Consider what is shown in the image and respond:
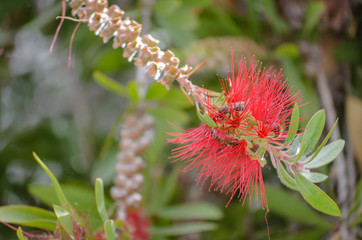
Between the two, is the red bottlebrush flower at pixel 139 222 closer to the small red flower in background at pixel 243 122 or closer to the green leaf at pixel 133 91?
the green leaf at pixel 133 91

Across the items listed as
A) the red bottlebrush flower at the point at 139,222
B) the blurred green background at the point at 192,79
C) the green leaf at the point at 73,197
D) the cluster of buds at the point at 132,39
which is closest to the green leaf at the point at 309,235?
the blurred green background at the point at 192,79

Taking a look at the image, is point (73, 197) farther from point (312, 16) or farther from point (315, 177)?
point (312, 16)

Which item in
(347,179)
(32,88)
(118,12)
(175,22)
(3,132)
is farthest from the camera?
(32,88)

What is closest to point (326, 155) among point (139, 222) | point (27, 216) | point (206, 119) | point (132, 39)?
point (206, 119)

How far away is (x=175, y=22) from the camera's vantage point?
40.0 inches

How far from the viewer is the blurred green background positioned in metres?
0.93

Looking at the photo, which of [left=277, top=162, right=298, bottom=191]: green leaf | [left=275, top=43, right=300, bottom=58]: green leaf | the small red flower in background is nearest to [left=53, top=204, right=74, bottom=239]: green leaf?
the small red flower in background

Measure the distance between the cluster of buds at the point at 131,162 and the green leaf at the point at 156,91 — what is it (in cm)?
8

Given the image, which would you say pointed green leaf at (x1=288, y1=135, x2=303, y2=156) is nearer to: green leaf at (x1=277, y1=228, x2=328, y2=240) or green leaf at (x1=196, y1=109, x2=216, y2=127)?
green leaf at (x1=196, y1=109, x2=216, y2=127)

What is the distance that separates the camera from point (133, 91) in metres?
Result: 0.85

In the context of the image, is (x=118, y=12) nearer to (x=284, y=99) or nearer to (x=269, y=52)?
(x=284, y=99)

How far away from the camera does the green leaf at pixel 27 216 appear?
55cm

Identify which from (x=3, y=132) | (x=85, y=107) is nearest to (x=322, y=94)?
(x=85, y=107)

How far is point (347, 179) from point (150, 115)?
44 centimetres
